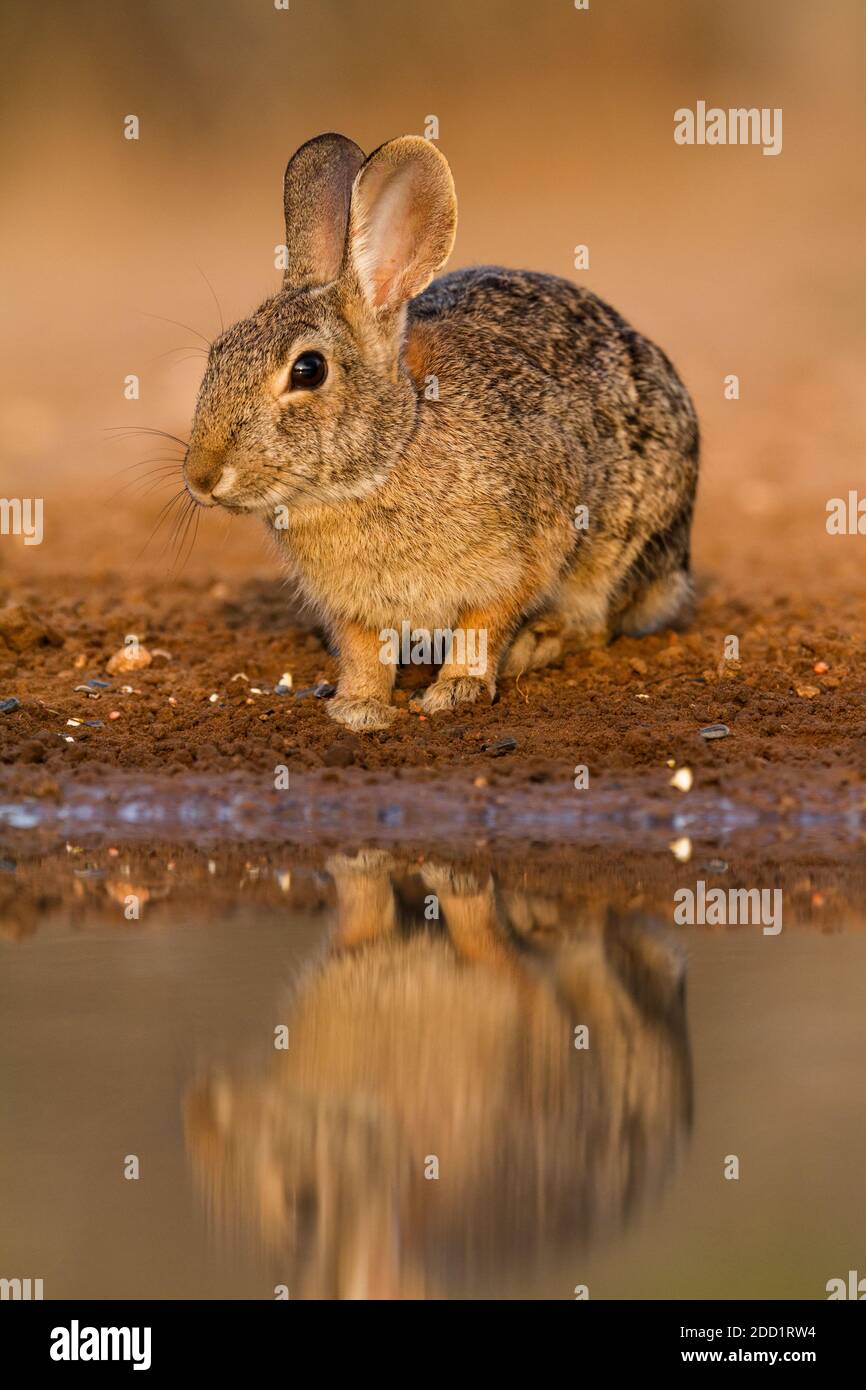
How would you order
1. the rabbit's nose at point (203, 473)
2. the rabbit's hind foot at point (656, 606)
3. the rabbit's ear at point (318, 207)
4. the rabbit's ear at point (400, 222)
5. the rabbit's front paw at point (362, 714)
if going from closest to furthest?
the rabbit's nose at point (203, 473) → the rabbit's ear at point (400, 222) → the rabbit's front paw at point (362, 714) → the rabbit's ear at point (318, 207) → the rabbit's hind foot at point (656, 606)

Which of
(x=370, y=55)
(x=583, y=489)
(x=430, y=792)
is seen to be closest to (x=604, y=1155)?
(x=430, y=792)

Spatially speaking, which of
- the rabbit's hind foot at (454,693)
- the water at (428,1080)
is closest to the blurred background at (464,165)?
the rabbit's hind foot at (454,693)

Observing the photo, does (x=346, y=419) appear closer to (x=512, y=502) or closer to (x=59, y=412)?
(x=512, y=502)

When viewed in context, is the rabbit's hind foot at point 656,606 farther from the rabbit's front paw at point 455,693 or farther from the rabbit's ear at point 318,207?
the rabbit's ear at point 318,207

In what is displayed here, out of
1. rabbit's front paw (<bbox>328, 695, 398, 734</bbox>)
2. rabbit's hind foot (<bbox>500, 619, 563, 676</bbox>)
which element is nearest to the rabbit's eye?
rabbit's front paw (<bbox>328, 695, 398, 734</bbox>)

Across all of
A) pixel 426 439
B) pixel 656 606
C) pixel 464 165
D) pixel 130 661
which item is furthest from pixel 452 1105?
pixel 464 165

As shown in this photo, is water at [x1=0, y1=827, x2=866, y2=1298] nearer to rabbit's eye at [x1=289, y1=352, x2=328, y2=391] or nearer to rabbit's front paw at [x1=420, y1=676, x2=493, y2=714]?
rabbit's front paw at [x1=420, y1=676, x2=493, y2=714]
